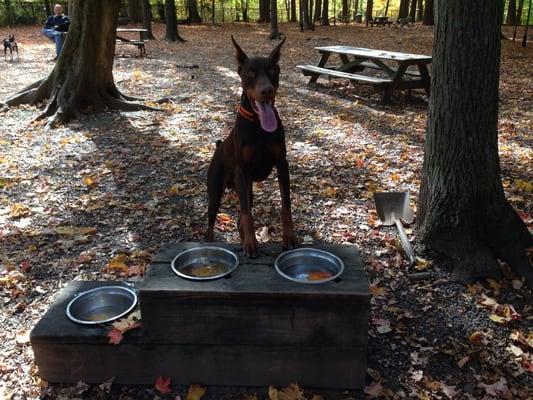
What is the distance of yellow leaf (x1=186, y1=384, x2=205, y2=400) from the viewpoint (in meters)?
2.89

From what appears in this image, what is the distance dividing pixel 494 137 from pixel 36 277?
4075 millimetres

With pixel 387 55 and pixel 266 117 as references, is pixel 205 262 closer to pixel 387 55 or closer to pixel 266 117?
pixel 266 117

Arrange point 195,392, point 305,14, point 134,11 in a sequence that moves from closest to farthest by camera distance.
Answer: point 195,392 → point 305,14 → point 134,11

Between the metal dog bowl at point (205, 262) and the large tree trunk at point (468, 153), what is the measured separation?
1.97 metres

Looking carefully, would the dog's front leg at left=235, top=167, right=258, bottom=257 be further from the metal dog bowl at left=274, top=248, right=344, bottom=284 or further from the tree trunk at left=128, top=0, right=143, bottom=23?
the tree trunk at left=128, top=0, right=143, bottom=23

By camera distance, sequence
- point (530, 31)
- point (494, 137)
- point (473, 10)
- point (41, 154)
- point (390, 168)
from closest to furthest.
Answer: point (473, 10) < point (494, 137) < point (390, 168) < point (41, 154) < point (530, 31)

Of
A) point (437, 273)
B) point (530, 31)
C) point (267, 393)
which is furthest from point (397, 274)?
point (530, 31)

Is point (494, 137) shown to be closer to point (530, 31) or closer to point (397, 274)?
point (397, 274)

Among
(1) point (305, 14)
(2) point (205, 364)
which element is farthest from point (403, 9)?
(2) point (205, 364)

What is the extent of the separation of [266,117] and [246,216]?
2.30 feet

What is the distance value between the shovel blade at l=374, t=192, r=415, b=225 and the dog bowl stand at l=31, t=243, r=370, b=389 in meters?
1.91

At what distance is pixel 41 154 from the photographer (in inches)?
286

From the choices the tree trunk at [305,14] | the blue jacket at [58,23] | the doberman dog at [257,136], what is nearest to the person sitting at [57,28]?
the blue jacket at [58,23]

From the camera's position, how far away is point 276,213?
527 centimetres
